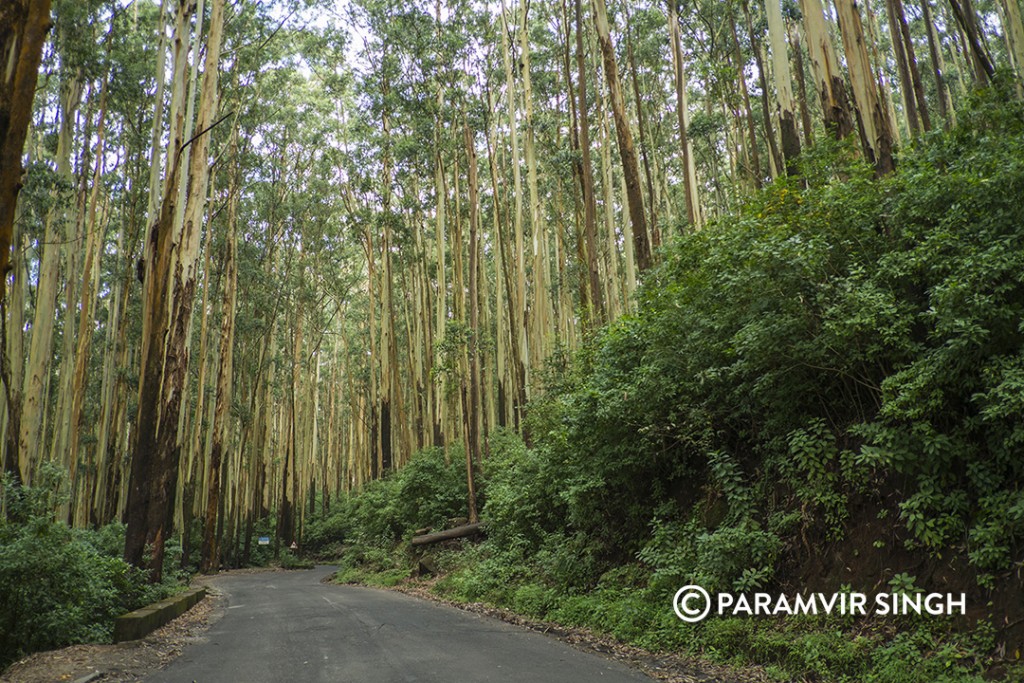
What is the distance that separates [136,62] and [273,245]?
35.6 ft

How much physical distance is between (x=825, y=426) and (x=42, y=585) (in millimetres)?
8819

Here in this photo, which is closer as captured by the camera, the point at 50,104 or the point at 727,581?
the point at 727,581

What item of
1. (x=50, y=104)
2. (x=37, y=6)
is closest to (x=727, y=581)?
(x=37, y=6)

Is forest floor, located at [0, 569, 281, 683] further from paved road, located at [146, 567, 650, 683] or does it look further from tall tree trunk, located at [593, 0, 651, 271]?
tall tree trunk, located at [593, 0, 651, 271]

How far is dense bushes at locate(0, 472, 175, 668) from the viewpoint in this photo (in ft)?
24.5

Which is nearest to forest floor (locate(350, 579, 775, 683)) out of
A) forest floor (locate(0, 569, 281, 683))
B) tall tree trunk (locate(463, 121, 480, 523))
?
forest floor (locate(0, 569, 281, 683))

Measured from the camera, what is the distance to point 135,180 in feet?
73.6

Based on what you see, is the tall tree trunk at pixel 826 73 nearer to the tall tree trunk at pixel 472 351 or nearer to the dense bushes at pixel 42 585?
the tall tree trunk at pixel 472 351

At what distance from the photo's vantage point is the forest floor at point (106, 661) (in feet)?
20.2

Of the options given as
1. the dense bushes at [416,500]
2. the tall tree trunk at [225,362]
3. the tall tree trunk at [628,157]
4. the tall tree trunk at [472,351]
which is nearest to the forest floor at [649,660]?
the tall tree trunk at [628,157]

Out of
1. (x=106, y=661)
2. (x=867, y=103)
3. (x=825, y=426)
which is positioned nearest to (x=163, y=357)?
(x=106, y=661)

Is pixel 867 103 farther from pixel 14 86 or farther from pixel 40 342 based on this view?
pixel 40 342

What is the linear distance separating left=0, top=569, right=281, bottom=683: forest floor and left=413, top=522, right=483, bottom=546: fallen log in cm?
770

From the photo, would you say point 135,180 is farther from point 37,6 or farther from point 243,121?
point 37,6
